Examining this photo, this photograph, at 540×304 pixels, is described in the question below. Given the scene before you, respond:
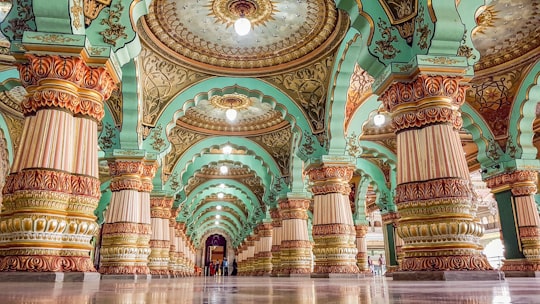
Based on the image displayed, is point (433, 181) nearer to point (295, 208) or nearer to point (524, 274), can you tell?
point (524, 274)

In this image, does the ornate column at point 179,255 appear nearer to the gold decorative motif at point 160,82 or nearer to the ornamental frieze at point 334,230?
the gold decorative motif at point 160,82

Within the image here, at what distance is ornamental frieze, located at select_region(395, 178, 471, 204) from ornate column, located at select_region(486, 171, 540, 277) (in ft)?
22.9

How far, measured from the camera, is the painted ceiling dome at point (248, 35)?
340 inches

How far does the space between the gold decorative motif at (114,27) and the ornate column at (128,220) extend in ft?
14.0

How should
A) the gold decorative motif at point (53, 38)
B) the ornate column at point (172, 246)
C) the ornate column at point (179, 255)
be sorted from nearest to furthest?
the gold decorative motif at point (53, 38)
the ornate column at point (172, 246)
the ornate column at point (179, 255)

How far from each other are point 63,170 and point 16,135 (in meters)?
9.35

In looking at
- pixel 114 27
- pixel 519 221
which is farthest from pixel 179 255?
pixel 114 27

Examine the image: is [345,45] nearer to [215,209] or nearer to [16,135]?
[16,135]

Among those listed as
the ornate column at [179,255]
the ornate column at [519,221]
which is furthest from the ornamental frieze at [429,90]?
the ornate column at [179,255]

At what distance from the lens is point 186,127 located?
582 inches

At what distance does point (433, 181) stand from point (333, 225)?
15.4 ft

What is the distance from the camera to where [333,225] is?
970 cm

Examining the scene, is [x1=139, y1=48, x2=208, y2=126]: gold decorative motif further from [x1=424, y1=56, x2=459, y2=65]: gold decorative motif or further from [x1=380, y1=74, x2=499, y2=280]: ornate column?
[x1=424, y1=56, x2=459, y2=65]: gold decorative motif

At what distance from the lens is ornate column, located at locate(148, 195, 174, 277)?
12328 mm
